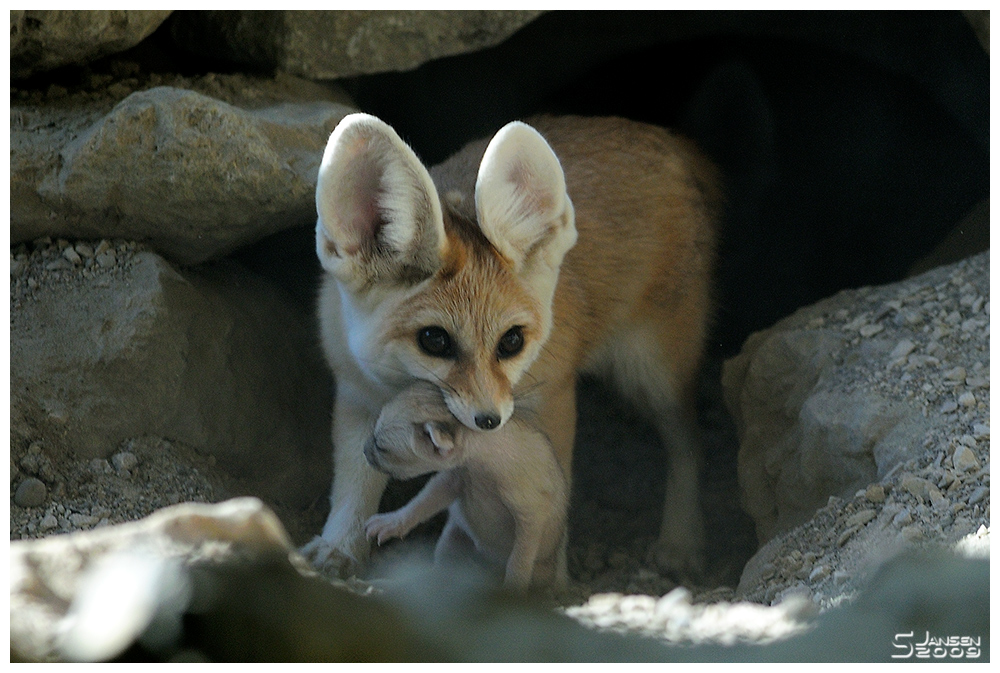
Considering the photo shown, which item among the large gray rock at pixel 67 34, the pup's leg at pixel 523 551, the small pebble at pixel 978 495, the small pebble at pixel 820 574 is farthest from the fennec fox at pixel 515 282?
the small pebble at pixel 978 495

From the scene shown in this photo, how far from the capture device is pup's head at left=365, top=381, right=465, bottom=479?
114 inches

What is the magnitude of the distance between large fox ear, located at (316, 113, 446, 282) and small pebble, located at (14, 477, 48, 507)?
1.24 metres

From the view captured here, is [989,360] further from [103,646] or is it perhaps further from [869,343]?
[103,646]

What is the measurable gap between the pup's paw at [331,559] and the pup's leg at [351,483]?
3.1 inches

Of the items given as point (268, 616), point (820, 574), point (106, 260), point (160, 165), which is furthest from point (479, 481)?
point (106, 260)

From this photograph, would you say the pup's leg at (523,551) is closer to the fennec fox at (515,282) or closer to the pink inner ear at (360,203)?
the fennec fox at (515,282)

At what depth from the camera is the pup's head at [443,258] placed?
2.84 m

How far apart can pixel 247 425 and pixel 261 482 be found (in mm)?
252

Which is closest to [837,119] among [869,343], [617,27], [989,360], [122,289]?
[617,27]

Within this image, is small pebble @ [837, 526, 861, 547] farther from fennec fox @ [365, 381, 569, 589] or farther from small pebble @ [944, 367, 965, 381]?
fennec fox @ [365, 381, 569, 589]

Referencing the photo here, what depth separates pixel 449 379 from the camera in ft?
9.64

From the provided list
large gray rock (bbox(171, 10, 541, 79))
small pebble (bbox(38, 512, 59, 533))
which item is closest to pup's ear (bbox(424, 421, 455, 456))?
small pebble (bbox(38, 512, 59, 533))

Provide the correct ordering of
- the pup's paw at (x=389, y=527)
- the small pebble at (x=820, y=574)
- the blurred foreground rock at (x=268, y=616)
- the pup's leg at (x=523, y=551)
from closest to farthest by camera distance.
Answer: the blurred foreground rock at (x=268, y=616), the small pebble at (x=820, y=574), the pup's leg at (x=523, y=551), the pup's paw at (x=389, y=527)

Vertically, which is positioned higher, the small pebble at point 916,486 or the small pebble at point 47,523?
the small pebble at point 916,486
